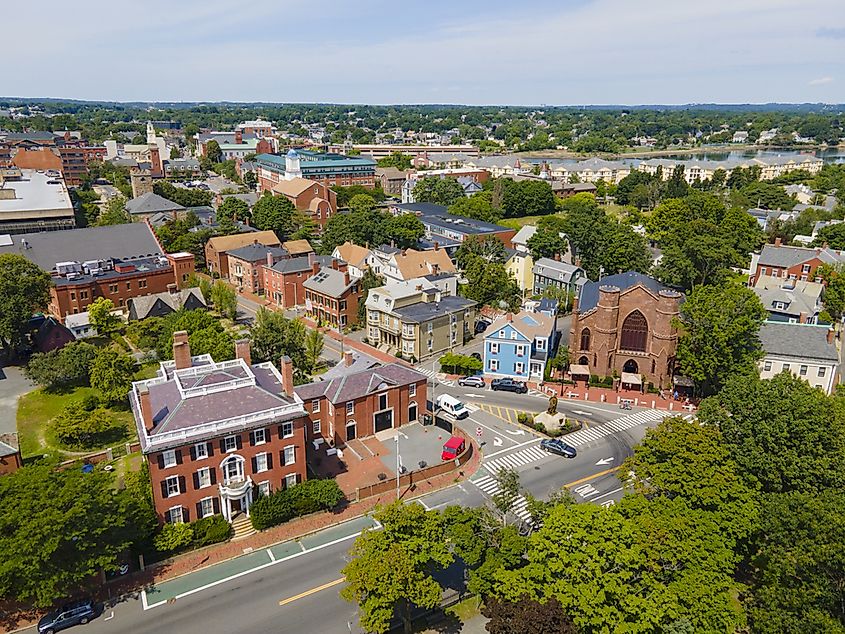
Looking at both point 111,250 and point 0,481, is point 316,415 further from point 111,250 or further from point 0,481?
point 111,250

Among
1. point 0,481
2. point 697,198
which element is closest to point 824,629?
point 0,481

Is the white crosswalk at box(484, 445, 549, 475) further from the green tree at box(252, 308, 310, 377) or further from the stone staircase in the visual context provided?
the green tree at box(252, 308, 310, 377)

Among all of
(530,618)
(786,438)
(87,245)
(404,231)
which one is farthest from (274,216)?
(530,618)

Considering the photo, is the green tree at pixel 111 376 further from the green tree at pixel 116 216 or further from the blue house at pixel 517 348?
the green tree at pixel 116 216

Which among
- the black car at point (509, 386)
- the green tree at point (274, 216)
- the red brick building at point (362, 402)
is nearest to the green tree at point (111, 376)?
the red brick building at point (362, 402)

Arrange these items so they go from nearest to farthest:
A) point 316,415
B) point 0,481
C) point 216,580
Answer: point 0,481 → point 216,580 → point 316,415

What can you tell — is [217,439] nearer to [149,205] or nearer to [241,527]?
[241,527]

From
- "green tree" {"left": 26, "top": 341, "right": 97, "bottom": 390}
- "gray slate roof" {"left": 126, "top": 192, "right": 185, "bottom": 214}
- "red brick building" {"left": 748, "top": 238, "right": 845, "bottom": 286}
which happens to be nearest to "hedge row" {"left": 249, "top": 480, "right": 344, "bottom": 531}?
"green tree" {"left": 26, "top": 341, "right": 97, "bottom": 390}
